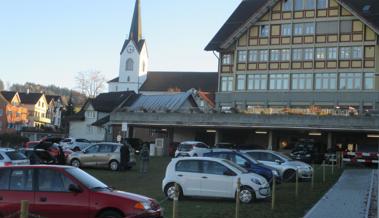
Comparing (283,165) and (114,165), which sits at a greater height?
(283,165)

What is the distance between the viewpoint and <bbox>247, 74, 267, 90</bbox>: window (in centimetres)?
6256

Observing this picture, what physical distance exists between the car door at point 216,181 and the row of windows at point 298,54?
43018 mm

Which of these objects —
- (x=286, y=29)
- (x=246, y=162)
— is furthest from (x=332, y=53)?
(x=246, y=162)

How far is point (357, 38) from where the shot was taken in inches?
2286

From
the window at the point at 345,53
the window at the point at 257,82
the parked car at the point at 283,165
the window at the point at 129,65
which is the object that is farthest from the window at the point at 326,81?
the window at the point at 129,65

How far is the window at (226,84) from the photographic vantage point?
6525cm

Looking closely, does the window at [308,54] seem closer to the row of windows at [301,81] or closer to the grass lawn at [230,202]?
the row of windows at [301,81]

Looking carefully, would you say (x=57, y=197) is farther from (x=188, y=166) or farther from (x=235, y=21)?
(x=235, y=21)

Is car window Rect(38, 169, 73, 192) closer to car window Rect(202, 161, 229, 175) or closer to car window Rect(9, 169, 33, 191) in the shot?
car window Rect(9, 169, 33, 191)

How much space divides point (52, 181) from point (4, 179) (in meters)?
1.04

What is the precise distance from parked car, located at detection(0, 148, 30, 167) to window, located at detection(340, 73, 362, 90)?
1601 inches

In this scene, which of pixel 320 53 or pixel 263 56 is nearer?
pixel 320 53

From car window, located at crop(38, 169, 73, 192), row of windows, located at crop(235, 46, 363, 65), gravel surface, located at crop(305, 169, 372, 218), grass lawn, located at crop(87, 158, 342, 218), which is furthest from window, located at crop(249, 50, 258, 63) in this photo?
car window, located at crop(38, 169, 73, 192)

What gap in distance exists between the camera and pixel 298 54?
61.2 m
